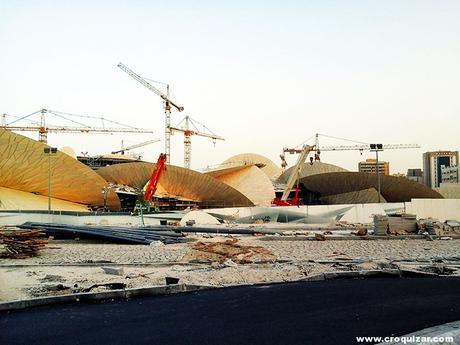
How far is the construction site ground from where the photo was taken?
8922mm

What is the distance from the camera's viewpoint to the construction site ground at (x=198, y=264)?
8.92m

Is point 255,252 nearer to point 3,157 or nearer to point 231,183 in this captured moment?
point 3,157

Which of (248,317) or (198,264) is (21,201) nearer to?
(198,264)

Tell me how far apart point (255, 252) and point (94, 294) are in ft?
21.3

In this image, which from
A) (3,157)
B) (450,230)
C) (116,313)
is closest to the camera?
(116,313)

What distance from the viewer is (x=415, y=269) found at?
33.1 ft

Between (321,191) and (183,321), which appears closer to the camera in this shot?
(183,321)

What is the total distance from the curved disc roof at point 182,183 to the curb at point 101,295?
45122 mm

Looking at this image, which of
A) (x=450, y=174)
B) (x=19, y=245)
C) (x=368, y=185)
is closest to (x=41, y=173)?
(x=19, y=245)

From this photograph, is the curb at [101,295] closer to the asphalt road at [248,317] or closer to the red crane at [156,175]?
the asphalt road at [248,317]

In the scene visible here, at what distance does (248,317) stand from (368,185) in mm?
52668

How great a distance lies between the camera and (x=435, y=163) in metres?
181

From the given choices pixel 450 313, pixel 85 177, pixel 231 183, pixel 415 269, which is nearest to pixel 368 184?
pixel 231 183

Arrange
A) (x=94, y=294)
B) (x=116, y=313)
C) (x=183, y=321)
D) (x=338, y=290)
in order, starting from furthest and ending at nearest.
Answer: (x=338, y=290) < (x=94, y=294) < (x=116, y=313) < (x=183, y=321)
